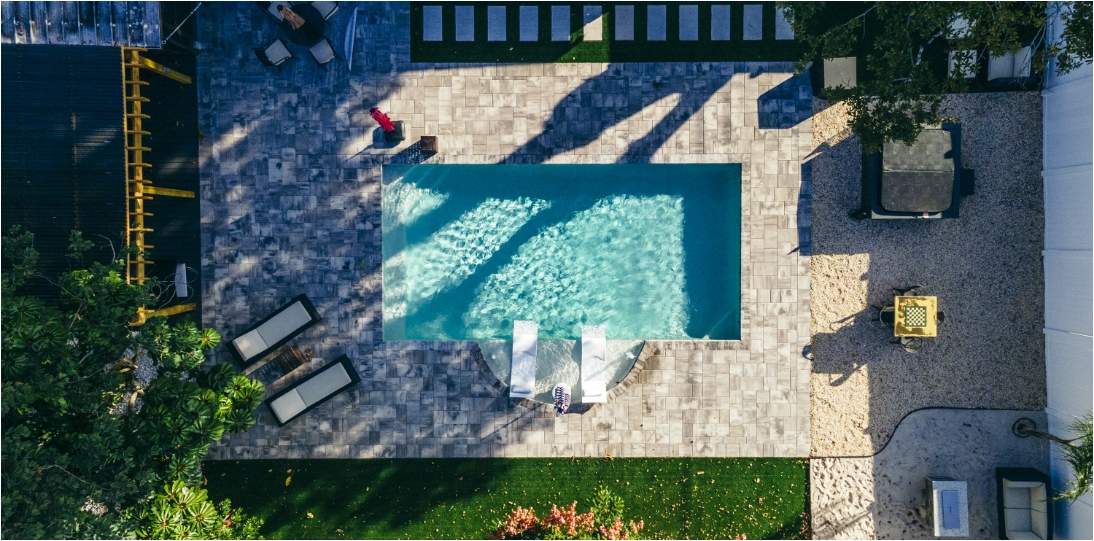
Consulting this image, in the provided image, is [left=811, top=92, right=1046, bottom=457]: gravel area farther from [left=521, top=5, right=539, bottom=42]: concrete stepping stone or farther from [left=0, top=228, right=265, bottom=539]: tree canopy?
[left=0, top=228, right=265, bottom=539]: tree canopy

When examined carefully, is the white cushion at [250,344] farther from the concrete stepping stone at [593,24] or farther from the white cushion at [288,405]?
the concrete stepping stone at [593,24]

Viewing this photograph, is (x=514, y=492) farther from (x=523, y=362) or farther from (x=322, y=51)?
(x=322, y=51)

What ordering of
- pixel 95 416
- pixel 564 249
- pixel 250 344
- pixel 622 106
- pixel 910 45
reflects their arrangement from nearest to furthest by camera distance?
1. pixel 95 416
2. pixel 910 45
3. pixel 250 344
4. pixel 622 106
5. pixel 564 249

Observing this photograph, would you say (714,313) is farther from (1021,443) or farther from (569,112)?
(1021,443)

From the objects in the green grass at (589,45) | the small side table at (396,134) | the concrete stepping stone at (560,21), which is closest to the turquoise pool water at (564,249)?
the small side table at (396,134)

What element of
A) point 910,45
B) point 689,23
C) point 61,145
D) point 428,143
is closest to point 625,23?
point 689,23

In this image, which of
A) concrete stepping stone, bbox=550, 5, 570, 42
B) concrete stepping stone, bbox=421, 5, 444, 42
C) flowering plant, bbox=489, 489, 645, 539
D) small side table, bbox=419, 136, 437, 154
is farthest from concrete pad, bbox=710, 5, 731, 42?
flowering plant, bbox=489, 489, 645, 539
